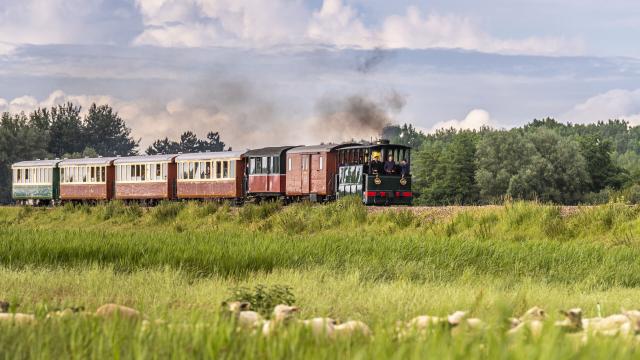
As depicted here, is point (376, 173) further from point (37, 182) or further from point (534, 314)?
point (37, 182)

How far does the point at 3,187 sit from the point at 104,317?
99.3 meters

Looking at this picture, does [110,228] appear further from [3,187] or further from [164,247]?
[3,187]

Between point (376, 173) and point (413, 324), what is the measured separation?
30.4 m

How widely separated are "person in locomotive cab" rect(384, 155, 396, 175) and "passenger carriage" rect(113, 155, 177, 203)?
52.1 ft

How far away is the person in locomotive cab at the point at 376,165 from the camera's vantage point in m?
37.7

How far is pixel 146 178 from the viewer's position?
173 feet

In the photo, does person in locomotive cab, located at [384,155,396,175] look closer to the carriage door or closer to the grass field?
the carriage door

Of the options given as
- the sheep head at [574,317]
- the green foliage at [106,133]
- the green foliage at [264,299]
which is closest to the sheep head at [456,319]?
the sheep head at [574,317]

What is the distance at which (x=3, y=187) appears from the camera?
102 m

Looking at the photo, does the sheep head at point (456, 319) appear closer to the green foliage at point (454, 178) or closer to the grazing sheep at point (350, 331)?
the grazing sheep at point (350, 331)

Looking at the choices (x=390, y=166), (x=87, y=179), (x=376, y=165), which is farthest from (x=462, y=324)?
(x=87, y=179)

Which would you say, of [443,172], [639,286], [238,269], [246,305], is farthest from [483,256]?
[443,172]

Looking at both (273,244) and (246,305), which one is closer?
(246,305)

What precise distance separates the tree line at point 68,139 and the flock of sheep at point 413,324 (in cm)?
9812
